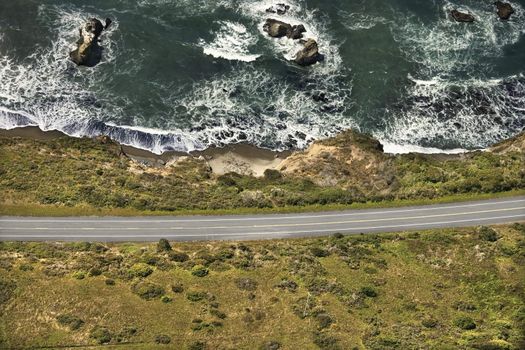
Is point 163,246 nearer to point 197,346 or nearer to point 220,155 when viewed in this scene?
point 197,346

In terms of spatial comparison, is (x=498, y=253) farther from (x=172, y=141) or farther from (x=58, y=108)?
(x=58, y=108)

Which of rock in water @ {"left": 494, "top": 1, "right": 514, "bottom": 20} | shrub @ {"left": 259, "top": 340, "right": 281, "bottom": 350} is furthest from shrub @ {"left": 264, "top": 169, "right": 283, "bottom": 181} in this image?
rock in water @ {"left": 494, "top": 1, "right": 514, "bottom": 20}

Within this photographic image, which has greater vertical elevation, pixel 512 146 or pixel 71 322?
pixel 512 146

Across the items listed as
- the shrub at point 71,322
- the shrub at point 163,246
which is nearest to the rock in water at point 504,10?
the shrub at point 163,246

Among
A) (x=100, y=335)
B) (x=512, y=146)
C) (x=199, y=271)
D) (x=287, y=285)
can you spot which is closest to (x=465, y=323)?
(x=287, y=285)

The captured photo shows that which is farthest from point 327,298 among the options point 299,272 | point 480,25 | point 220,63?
point 480,25

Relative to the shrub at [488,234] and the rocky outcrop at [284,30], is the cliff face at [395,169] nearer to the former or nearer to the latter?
the shrub at [488,234]
